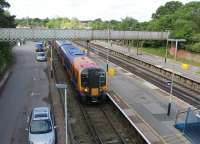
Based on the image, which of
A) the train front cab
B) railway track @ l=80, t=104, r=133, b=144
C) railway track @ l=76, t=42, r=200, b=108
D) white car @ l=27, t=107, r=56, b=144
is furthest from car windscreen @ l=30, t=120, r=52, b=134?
railway track @ l=76, t=42, r=200, b=108

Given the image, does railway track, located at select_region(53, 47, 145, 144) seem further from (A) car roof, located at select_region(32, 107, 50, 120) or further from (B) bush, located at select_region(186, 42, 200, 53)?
(B) bush, located at select_region(186, 42, 200, 53)

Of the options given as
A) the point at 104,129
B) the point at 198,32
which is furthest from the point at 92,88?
the point at 198,32

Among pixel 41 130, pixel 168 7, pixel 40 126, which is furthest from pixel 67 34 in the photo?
pixel 168 7

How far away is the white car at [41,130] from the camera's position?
782 inches

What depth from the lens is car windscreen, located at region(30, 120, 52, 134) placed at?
20625mm

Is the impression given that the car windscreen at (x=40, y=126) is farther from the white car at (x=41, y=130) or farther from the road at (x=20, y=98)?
the road at (x=20, y=98)

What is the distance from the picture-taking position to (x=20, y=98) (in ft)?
103

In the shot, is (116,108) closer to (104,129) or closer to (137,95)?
(104,129)

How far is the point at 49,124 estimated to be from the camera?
21312 mm

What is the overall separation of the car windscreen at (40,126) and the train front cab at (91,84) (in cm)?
695

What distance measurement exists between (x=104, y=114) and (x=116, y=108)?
1.44 metres

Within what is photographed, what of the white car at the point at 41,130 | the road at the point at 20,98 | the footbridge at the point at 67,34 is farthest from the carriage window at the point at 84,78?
the footbridge at the point at 67,34

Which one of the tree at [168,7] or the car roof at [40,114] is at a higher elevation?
the tree at [168,7]

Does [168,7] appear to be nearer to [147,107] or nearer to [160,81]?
[160,81]
